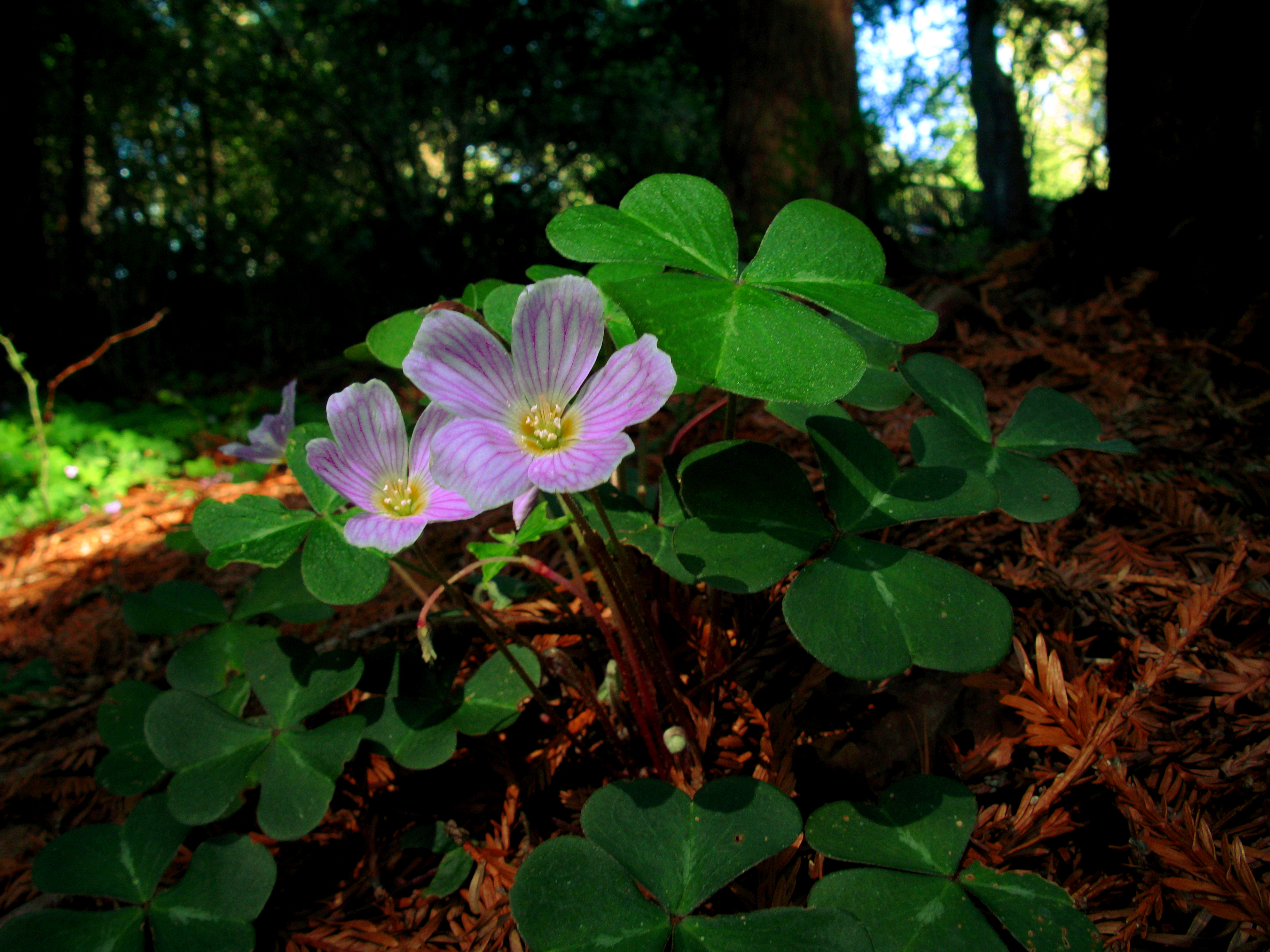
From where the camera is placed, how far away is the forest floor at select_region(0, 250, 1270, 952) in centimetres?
87

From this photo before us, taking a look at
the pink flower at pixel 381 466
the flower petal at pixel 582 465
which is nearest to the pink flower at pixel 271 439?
the pink flower at pixel 381 466

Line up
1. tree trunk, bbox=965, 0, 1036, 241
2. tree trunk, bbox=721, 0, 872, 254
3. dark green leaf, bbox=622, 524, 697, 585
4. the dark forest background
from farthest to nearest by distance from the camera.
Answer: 1. tree trunk, bbox=965, 0, 1036, 241
2. tree trunk, bbox=721, 0, 872, 254
3. the dark forest background
4. dark green leaf, bbox=622, 524, 697, 585

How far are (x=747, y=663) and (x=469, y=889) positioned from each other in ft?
1.82

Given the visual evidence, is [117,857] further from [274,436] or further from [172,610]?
[274,436]

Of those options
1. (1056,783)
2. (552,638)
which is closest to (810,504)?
(1056,783)

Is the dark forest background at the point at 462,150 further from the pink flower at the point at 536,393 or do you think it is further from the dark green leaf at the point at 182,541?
the dark green leaf at the point at 182,541

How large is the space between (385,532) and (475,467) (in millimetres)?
162

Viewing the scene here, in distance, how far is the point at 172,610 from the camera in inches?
56.2

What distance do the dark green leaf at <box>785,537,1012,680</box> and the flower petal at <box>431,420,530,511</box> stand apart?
13.6 inches

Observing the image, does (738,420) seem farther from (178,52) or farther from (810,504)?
(178,52)

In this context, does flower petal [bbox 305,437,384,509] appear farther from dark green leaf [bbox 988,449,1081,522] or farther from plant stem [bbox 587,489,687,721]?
dark green leaf [bbox 988,449,1081,522]

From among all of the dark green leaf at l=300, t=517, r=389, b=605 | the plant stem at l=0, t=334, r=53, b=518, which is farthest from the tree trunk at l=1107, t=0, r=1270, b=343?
the plant stem at l=0, t=334, r=53, b=518

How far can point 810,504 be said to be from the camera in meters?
0.93

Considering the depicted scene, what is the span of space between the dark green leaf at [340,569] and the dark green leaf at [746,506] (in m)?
0.40
